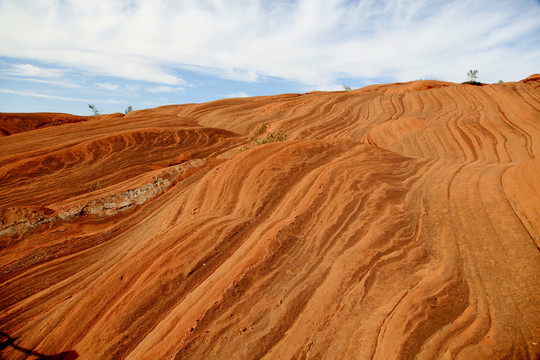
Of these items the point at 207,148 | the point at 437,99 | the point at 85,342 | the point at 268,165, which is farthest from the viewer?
the point at 437,99

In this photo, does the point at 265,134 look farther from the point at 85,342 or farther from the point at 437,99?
the point at 85,342

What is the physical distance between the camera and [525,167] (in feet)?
16.9

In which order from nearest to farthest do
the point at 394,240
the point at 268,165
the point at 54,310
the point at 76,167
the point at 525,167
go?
the point at 394,240 → the point at 54,310 → the point at 525,167 → the point at 268,165 → the point at 76,167

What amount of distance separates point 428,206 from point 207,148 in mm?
11649

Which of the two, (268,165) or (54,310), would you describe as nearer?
(54,310)

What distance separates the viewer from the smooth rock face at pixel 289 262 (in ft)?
9.41

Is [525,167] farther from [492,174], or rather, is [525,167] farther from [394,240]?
[394,240]

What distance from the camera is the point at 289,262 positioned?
3.90 meters

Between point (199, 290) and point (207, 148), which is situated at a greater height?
point (207, 148)

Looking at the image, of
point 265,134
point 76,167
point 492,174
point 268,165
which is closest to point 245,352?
point 268,165

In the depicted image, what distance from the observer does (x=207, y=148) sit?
578 inches

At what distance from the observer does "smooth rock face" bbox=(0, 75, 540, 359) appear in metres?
2.87

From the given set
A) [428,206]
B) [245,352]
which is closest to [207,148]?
[428,206]

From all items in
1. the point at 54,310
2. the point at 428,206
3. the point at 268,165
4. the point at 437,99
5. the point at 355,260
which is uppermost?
the point at 437,99
